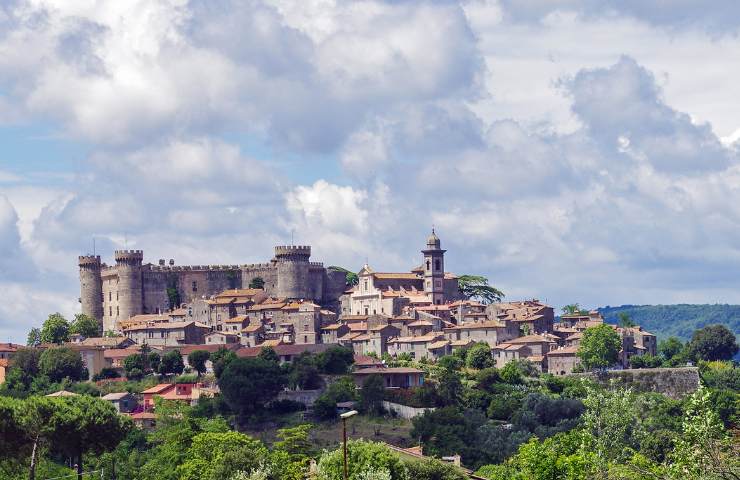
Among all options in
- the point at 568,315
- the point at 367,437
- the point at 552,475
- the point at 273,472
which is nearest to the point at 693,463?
the point at 552,475

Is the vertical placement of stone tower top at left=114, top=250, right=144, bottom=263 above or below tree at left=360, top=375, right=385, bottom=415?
above

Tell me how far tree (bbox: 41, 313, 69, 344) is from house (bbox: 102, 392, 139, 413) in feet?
56.3

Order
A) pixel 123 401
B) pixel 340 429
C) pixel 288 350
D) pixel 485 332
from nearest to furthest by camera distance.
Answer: pixel 340 429
pixel 123 401
pixel 288 350
pixel 485 332

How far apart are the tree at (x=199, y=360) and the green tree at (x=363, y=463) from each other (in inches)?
1705

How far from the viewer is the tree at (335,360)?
106625 mm

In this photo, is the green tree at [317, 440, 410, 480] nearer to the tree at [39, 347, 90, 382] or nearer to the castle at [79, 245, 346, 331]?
the tree at [39, 347, 90, 382]

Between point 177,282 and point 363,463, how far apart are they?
67420 mm

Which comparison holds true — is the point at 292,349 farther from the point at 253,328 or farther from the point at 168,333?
the point at 168,333

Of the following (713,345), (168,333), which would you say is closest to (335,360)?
(168,333)

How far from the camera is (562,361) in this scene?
368ft

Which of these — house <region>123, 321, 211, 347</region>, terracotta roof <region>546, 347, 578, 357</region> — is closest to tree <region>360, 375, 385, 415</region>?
terracotta roof <region>546, 347, 578, 357</region>

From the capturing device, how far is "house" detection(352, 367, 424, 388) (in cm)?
10494

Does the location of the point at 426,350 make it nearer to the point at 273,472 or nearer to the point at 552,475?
the point at 273,472

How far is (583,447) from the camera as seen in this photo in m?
43.0
